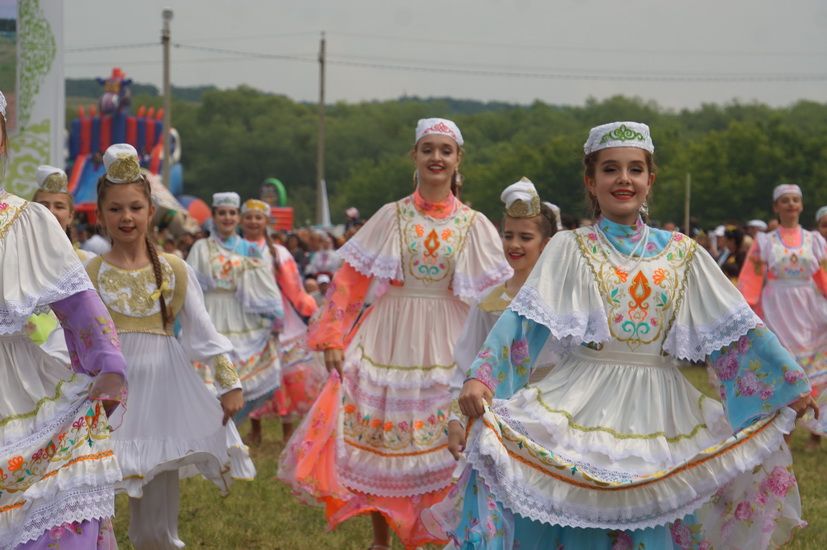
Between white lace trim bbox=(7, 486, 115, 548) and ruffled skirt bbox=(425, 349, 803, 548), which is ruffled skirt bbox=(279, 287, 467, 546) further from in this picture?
white lace trim bbox=(7, 486, 115, 548)

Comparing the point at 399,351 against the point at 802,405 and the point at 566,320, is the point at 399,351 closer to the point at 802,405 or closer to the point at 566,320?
the point at 566,320

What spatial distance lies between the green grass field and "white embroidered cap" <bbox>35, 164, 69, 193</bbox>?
199 centimetres

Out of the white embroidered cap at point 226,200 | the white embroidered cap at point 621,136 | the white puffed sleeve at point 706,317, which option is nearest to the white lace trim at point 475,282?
the white embroidered cap at point 621,136

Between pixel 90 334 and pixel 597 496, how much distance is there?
1.73 metres

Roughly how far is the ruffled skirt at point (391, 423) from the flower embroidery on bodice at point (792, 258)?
5318 millimetres

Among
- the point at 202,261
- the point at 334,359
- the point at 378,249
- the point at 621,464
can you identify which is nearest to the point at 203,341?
the point at 334,359

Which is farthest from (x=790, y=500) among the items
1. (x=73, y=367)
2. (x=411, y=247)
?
(x=411, y=247)

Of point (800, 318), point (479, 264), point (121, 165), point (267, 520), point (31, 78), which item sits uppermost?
point (31, 78)

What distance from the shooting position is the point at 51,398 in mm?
4332

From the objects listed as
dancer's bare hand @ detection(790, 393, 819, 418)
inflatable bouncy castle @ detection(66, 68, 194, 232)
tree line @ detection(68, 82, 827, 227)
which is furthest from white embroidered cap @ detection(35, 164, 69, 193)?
tree line @ detection(68, 82, 827, 227)

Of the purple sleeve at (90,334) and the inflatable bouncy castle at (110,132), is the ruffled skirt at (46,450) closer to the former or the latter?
the purple sleeve at (90,334)

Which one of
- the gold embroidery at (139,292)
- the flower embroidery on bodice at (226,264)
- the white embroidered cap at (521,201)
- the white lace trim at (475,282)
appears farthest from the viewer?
the flower embroidery on bodice at (226,264)

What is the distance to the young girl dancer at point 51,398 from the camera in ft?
13.5

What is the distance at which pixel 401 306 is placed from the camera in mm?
7086
